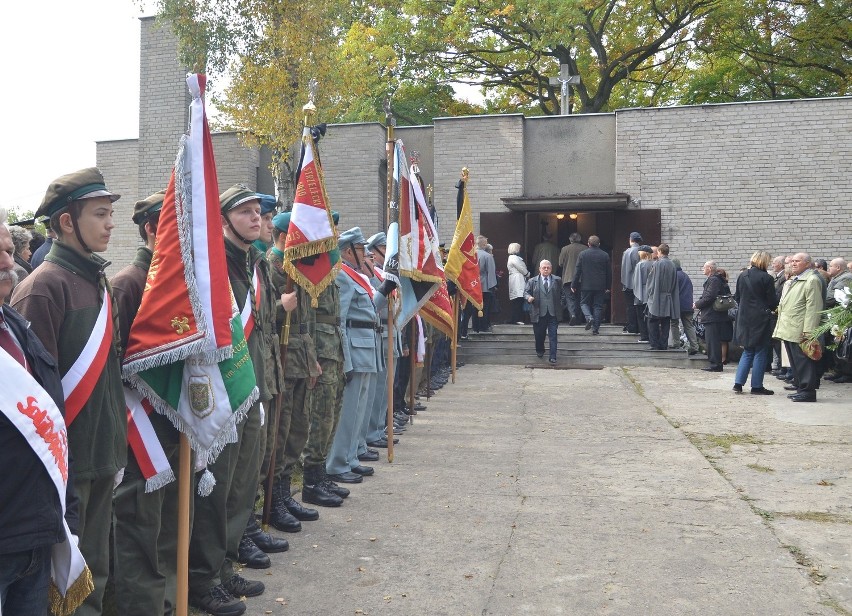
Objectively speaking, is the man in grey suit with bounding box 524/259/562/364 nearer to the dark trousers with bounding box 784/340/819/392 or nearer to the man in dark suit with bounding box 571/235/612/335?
the man in dark suit with bounding box 571/235/612/335

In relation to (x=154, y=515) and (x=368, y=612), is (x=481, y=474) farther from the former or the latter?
(x=154, y=515)

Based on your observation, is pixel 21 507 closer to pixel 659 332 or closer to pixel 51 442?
pixel 51 442

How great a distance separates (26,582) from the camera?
7.77 feet

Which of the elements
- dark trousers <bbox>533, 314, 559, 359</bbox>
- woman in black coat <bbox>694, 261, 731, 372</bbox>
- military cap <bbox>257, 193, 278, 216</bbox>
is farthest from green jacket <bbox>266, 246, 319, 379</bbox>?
dark trousers <bbox>533, 314, 559, 359</bbox>

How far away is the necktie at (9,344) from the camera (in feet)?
7.76

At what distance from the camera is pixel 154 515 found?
3.42m

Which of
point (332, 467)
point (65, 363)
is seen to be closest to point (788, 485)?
point (332, 467)

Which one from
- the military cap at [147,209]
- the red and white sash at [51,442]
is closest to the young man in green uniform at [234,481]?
the military cap at [147,209]

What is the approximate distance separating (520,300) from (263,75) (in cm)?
801

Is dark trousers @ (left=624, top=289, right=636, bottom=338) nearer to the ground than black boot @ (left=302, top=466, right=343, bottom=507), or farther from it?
farther from it

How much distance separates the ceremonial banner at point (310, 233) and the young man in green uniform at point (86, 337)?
1.93 meters

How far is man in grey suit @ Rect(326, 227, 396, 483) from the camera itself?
20.3ft

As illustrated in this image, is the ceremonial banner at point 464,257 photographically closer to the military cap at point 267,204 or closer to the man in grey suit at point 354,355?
the man in grey suit at point 354,355

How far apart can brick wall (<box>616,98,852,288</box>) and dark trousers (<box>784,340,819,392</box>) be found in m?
7.58
